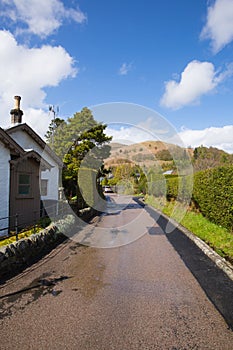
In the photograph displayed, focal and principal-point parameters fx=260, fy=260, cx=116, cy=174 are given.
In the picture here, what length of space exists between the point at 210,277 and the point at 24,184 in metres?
8.28

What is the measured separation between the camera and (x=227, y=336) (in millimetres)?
3445

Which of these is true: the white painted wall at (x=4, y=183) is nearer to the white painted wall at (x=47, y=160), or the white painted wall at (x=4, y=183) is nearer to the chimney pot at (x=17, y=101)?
the white painted wall at (x=47, y=160)

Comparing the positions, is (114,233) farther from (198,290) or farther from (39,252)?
(198,290)

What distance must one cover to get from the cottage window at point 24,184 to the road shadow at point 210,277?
21.1 feet

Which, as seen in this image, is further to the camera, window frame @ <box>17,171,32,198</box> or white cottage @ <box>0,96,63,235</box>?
window frame @ <box>17,171,32,198</box>

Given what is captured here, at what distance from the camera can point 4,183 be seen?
9789 millimetres

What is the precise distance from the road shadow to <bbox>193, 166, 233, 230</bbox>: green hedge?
2133 millimetres

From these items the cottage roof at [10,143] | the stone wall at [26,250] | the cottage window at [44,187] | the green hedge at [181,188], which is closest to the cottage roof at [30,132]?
the cottage window at [44,187]

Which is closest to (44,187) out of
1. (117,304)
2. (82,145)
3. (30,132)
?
(30,132)

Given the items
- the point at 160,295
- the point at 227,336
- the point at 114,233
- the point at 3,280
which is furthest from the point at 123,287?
the point at 114,233

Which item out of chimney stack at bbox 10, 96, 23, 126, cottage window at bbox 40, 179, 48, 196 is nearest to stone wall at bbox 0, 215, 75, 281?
cottage window at bbox 40, 179, 48, 196

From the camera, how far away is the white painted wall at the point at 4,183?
9.66 metres

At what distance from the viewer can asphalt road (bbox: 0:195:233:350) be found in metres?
3.38

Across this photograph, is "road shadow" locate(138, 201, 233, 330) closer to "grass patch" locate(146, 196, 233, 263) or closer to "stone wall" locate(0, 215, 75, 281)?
"grass patch" locate(146, 196, 233, 263)
